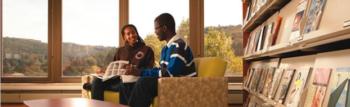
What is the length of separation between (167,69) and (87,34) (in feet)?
9.50

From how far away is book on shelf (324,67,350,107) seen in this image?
41.9 inches

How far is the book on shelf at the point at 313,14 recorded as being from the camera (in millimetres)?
1291

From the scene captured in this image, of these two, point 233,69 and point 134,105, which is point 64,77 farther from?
point 134,105

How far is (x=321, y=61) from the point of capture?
1.41m

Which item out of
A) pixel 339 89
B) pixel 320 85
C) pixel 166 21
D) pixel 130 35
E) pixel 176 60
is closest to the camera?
pixel 339 89

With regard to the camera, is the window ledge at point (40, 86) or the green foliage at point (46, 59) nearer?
the window ledge at point (40, 86)

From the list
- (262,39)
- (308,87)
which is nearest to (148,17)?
(262,39)

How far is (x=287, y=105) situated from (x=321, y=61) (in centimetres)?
32

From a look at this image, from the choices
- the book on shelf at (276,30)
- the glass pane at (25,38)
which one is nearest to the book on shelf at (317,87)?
the book on shelf at (276,30)

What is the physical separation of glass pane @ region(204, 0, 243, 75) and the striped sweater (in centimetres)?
243

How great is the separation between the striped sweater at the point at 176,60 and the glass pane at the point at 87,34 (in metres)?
2.65

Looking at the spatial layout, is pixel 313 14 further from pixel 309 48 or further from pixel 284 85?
pixel 284 85

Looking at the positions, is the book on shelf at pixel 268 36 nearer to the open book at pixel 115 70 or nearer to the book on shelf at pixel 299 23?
the book on shelf at pixel 299 23

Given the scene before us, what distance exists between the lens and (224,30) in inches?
217
